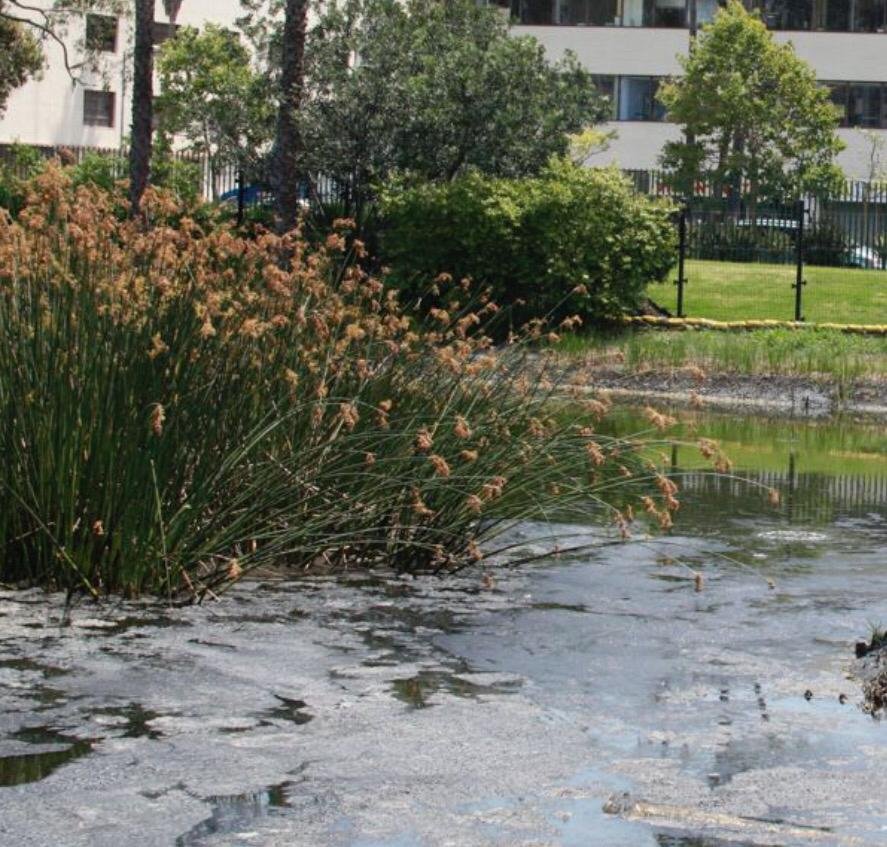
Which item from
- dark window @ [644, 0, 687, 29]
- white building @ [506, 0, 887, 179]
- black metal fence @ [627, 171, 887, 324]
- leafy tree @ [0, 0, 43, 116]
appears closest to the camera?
black metal fence @ [627, 171, 887, 324]

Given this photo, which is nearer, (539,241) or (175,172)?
(539,241)

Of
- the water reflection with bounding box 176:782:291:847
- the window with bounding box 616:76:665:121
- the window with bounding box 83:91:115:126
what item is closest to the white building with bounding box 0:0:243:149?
the window with bounding box 83:91:115:126

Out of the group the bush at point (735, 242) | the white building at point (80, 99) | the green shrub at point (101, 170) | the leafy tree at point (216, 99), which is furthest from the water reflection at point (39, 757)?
the white building at point (80, 99)

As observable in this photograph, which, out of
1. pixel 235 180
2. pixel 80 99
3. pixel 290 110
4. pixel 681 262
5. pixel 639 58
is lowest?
pixel 681 262

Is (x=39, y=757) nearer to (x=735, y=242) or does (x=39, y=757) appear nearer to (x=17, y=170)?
(x=735, y=242)

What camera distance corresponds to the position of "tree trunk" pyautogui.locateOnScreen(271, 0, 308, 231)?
26.5 metres

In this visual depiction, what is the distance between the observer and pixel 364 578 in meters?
10.5

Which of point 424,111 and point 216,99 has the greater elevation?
point 216,99

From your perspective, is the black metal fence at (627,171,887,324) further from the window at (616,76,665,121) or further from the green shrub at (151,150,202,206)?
the window at (616,76,665,121)

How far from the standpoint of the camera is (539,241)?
86.5ft

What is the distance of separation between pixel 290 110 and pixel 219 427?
1729 centimetres

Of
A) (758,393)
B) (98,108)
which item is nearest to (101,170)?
(758,393)

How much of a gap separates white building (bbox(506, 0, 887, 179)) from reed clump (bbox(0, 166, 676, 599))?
58699 millimetres

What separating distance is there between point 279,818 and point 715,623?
153 inches
